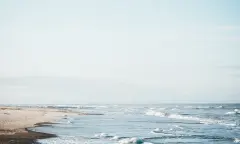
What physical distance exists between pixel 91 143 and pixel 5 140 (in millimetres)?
5328

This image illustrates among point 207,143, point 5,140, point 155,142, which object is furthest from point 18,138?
point 207,143

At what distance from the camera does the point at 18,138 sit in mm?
20922

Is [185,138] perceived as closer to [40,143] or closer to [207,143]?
[207,143]

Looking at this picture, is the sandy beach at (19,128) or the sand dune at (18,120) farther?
the sand dune at (18,120)

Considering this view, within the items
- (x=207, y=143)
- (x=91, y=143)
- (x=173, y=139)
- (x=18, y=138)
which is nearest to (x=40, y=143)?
(x=18, y=138)

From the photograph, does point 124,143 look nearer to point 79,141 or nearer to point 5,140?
point 79,141

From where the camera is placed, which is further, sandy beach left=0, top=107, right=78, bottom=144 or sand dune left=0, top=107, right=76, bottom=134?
sand dune left=0, top=107, right=76, bottom=134

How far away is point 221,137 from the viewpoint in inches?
1021

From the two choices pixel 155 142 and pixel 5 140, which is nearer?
pixel 5 140

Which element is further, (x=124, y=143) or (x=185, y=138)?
(x=185, y=138)

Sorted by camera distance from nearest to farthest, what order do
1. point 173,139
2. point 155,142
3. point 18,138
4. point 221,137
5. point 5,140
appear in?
point 5,140 → point 18,138 → point 155,142 → point 173,139 → point 221,137

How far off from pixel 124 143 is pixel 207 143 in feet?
20.2

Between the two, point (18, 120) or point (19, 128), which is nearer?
point (19, 128)

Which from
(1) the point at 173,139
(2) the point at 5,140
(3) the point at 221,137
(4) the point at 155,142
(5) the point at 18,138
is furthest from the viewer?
(3) the point at 221,137
